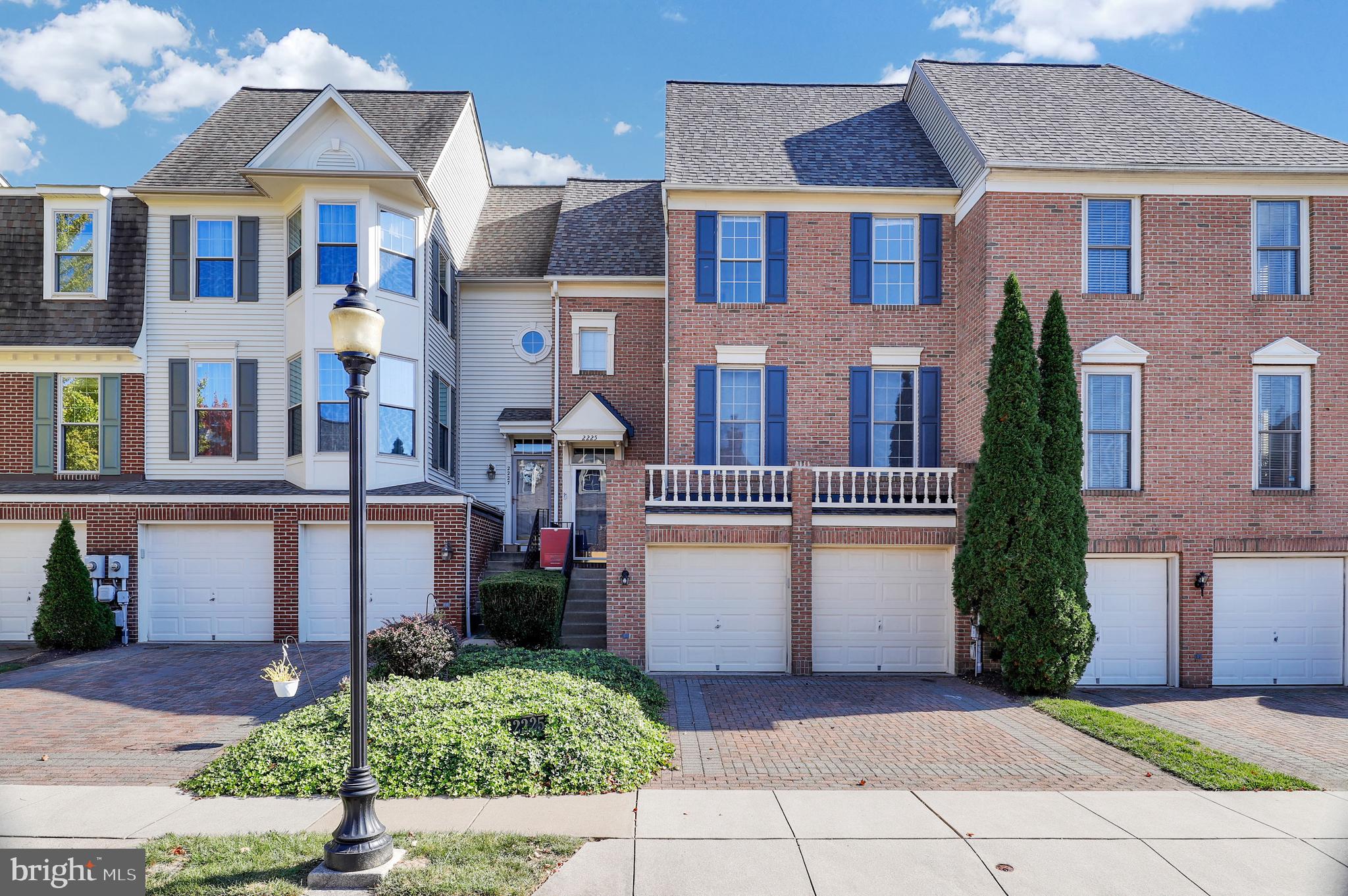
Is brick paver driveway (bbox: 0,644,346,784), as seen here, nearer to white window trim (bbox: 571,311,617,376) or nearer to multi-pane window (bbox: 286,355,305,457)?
multi-pane window (bbox: 286,355,305,457)

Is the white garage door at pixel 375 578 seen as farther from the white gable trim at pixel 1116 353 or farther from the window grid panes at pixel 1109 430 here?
the white gable trim at pixel 1116 353

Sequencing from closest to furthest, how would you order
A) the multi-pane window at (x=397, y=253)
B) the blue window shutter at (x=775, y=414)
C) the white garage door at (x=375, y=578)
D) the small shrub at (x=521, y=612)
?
1. the small shrub at (x=521, y=612)
2. the blue window shutter at (x=775, y=414)
3. the white garage door at (x=375, y=578)
4. the multi-pane window at (x=397, y=253)

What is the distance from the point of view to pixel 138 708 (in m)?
11.0

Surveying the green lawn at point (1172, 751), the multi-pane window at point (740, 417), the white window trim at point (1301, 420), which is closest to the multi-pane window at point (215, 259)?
the multi-pane window at point (740, 417)

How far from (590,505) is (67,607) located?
389 inches

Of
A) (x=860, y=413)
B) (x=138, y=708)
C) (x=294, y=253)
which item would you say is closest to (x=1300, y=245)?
(x=860, y=413)

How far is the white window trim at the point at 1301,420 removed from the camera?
14273mm

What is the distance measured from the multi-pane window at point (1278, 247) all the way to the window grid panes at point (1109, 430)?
2958 millimetres

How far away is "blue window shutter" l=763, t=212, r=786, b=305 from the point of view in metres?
16.2

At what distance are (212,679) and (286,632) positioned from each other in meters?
3.33

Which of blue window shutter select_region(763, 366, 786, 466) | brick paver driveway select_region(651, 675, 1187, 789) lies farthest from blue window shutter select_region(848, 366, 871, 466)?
brick paver driveway select_region(651, 675, 1187, 789)

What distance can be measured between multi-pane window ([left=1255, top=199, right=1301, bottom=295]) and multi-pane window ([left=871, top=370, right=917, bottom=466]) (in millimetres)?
5981

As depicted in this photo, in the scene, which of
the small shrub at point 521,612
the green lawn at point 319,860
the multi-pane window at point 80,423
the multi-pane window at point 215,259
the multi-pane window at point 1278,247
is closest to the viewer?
the green lawn at point 319,860

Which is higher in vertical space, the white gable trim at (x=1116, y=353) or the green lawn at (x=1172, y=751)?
the white gable trim at (x=1116, y=353)
